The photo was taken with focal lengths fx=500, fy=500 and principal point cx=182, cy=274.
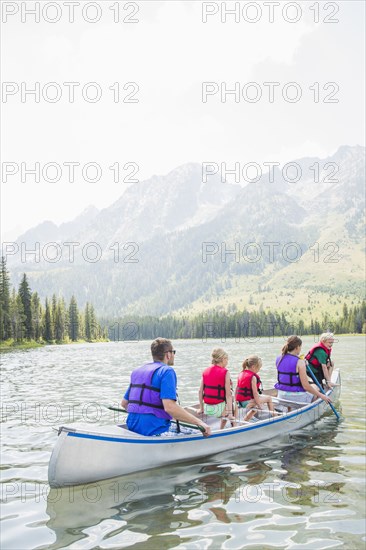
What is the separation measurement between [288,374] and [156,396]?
26.5 ft

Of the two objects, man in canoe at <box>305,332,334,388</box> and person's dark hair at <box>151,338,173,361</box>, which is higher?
person's dark hair at <box>151,338,173,361</box>

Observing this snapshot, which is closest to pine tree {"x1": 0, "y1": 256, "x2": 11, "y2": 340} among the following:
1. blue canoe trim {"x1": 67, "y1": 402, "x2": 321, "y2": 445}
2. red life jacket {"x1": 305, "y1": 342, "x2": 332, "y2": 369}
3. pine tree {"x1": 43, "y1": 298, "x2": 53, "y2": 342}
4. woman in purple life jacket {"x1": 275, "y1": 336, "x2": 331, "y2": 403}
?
pine tree {"x1": 43, "y1": 298, "x2": 53, "y2": 342}

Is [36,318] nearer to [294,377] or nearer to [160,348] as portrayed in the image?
[294,377]

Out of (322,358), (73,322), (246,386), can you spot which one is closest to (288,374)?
(322,358)

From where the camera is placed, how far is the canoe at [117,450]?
34.8 ft

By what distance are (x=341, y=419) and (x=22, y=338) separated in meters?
Answer: 85.1

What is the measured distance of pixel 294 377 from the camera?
18.0m

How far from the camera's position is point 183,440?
12672 mm

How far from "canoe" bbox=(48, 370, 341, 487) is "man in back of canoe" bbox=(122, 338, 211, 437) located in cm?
31

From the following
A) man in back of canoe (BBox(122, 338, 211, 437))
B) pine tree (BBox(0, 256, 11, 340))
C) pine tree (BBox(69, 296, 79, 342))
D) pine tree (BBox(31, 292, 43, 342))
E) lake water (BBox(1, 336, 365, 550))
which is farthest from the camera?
pine tree (BBox(69, 296, 79, 342))

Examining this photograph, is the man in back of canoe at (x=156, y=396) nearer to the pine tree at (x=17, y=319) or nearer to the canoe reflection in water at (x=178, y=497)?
the canoe reflection in water at (x=178, y=497)

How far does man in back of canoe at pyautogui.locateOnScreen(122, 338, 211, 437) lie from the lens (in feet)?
36.4

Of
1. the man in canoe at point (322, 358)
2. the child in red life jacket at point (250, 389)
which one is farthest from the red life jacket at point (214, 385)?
the man in canoe at point (322, 358)

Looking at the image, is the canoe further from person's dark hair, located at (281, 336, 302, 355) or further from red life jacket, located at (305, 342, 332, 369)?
red life jacket, located at (305, 342, 332, 369)
